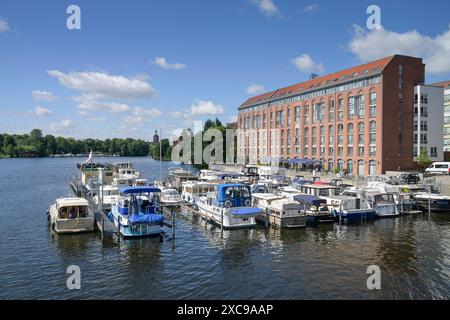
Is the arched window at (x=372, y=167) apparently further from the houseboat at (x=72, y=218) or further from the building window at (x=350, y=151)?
the houseboat at (x=72, y=218)

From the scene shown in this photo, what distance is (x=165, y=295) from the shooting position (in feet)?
67.7

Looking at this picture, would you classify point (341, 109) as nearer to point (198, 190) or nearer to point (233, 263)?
point (198, 190)

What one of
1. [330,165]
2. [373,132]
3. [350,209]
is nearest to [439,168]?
[373,132]

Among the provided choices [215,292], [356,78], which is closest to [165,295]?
[215,292]

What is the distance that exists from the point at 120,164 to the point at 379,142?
52102mm

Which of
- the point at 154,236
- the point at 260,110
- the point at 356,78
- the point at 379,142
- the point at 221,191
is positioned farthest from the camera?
the point at 260,110

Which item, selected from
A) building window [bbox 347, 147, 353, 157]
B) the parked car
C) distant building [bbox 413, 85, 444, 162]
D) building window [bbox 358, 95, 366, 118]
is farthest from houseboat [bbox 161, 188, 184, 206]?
distant building [bbox 413, 85, 444, 162]

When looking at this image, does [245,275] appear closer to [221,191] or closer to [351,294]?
[351,294]

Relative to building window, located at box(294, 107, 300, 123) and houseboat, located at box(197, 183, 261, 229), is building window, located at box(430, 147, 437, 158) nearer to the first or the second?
building window, located at box(294, 107, 300, 123)

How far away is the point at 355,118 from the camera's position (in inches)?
3145

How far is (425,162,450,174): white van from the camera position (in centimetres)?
6860

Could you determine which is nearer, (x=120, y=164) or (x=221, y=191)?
(x=221, y=191)

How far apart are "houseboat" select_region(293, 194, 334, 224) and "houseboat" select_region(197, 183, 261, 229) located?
575 cm

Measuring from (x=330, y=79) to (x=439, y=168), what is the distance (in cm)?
3229
